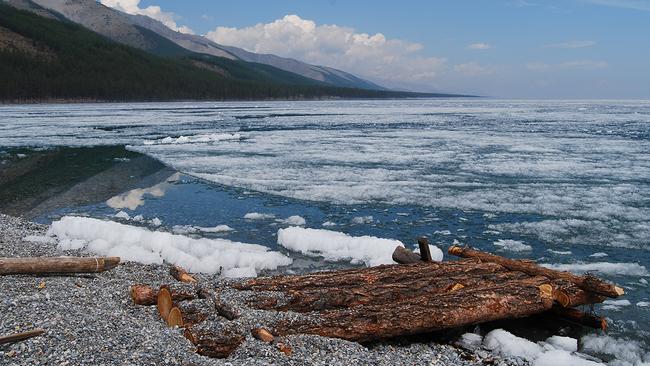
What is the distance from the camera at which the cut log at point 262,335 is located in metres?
5.86

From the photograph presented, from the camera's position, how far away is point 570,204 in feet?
45.0

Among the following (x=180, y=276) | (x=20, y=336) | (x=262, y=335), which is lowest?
(x=180, y=276)

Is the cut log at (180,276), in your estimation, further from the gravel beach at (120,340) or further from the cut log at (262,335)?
the cut log at (262,335)

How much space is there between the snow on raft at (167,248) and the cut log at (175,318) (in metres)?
2.80

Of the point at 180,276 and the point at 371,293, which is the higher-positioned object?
the point at 371,293

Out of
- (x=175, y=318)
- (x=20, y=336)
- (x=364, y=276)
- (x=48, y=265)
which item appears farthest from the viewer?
(x=364, y=276)

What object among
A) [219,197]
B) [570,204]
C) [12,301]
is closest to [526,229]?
[570,204]

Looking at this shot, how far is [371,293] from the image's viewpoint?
7.17 metres

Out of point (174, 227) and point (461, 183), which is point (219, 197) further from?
point (461, 183)

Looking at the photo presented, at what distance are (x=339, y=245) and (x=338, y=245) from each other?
22 millimetres

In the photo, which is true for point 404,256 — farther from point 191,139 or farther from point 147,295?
point 191,139

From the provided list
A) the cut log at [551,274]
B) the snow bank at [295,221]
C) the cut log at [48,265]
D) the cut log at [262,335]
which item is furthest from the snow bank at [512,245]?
the cut log at [48,265]

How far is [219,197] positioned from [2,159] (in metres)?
14.5

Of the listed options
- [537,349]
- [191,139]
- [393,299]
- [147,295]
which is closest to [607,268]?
[537,349]
